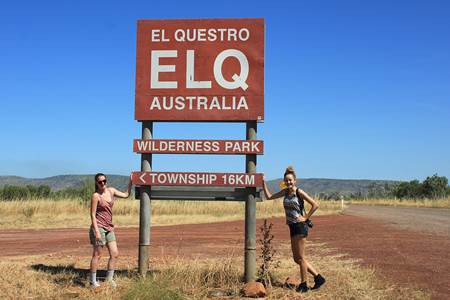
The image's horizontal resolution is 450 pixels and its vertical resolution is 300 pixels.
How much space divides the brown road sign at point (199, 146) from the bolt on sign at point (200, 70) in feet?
1.37

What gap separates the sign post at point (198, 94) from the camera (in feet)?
27.5

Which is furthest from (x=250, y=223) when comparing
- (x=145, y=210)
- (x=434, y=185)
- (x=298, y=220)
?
(x=434, y=185)

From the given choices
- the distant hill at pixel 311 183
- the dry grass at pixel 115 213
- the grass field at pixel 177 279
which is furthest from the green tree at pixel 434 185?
the distant hill at pixel 311 183

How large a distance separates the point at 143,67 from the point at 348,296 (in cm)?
491

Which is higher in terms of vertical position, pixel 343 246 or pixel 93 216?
pixel 93 216

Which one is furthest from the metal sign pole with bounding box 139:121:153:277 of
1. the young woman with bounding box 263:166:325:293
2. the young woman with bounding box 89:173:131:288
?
the young woman with bounding box 263:166:325:293

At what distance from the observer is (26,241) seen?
49.5ft

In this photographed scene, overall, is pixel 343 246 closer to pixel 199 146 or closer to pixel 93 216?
pixel 199 146

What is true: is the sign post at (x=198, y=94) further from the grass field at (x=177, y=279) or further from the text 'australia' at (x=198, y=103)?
the grass field at (x=177, y=279)

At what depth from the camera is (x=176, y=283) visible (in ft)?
25.7

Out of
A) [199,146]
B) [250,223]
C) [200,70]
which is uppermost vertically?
[200,70]

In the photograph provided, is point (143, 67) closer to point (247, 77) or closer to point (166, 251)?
point (247, 77)

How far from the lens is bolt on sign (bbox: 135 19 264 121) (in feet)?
27.9

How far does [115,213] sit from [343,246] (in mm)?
15828
